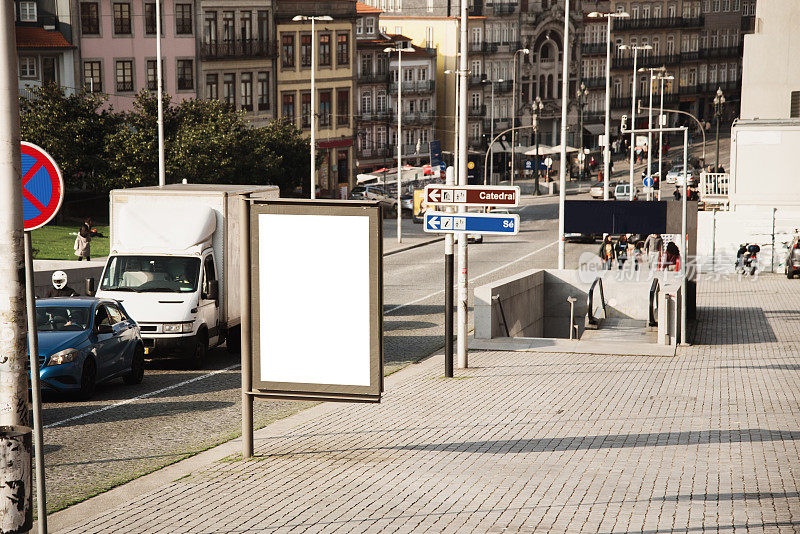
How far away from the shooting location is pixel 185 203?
19688mm

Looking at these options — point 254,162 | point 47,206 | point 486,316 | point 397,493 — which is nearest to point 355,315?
point 397,493

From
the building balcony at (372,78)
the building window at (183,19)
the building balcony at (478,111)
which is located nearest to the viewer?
the building window at (183,19)

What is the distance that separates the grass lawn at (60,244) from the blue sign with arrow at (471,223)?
2210 centimetres

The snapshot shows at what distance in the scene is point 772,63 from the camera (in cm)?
5641

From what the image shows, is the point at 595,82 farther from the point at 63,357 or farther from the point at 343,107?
the point at 63,357

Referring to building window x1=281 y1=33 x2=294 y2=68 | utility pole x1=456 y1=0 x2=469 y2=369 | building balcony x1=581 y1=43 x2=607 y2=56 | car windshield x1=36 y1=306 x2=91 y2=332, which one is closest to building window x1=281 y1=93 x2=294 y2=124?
building window x1=281 y1=33 x2=294 y2=68

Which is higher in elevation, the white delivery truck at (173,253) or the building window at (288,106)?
the building window at (288,106)

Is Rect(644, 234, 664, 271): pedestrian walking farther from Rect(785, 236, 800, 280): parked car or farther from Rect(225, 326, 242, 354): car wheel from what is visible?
Rect(225, 326, 242, 354): car wheel

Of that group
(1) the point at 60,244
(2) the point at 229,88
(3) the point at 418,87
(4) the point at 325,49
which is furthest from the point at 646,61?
(1) the point at 60,244

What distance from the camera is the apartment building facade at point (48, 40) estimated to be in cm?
6216

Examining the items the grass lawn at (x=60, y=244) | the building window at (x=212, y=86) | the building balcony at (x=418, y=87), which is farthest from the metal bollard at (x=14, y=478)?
the building balcony at (x=418, y=87)

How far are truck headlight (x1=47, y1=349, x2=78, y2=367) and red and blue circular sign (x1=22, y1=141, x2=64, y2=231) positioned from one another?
328 inches

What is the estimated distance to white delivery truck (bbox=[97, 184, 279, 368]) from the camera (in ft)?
63.5

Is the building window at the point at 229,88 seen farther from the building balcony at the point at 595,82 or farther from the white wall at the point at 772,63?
the building balcony at the point at 595,82
